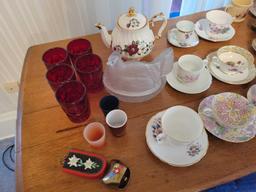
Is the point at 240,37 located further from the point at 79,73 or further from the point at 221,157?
the point at 79,73

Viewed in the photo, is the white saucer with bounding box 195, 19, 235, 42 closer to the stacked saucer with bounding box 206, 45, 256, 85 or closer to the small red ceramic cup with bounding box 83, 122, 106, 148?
the stacked saucer with bounding box 206, 45, 256, 85

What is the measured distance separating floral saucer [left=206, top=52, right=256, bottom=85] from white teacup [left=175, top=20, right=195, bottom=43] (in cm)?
15

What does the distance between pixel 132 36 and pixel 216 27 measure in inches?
15.1

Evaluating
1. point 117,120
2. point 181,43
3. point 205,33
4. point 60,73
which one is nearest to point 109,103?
point 117,120

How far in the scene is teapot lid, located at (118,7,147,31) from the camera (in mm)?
772

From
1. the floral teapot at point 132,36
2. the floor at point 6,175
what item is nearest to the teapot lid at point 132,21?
the floral teapot at point 132,36

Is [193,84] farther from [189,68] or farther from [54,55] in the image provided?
[54,55]

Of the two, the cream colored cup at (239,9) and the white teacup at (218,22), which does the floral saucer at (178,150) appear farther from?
the cream colored cup at (239,9)

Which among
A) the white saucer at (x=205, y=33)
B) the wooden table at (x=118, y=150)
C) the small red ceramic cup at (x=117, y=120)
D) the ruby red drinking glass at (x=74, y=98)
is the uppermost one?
the ruby red drinking glass at (x=74, y=98)

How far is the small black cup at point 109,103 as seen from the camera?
2.41ft

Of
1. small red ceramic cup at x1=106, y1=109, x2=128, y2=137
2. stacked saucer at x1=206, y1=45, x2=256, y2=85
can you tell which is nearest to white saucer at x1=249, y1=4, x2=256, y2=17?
stacked saucer at x1=206, y1=45, x2=256, y2=85

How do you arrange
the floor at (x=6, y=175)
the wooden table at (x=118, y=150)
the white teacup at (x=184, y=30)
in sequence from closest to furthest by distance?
the wooden table at (x=118, y=150) < the white teacup at (x=184, y=30) < the floor at (x=6, y=175)

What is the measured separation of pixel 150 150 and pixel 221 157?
195 mm

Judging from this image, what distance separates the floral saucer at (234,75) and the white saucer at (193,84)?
27 millimetres
